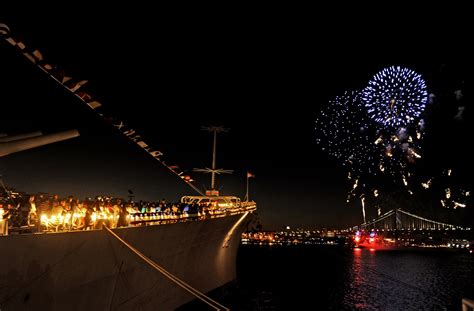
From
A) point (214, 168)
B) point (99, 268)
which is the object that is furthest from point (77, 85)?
point (214, 168)

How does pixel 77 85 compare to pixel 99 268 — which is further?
pixel 99 268

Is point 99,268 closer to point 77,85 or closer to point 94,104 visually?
point 94,104

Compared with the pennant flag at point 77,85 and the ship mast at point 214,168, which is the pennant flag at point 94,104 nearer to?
the pennant flag at point 77,85

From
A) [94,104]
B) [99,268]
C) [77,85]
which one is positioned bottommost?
[99,268]

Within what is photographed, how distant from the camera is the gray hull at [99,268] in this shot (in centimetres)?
866

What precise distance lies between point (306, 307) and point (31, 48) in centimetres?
1976

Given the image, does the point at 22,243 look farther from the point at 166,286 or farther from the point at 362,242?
the point at 362,242

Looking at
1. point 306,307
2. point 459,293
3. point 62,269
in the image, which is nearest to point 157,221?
point 62,269

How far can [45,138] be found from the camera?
9148mm

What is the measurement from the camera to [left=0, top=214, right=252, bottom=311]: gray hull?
341 inches

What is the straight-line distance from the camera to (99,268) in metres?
11.3

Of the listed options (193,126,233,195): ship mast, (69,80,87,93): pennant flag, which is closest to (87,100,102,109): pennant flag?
(69,80,87,93): pennant flag

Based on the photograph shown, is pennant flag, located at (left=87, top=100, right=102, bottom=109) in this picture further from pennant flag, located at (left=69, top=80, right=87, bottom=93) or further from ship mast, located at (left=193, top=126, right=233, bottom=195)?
ship mast, located at (left=193, top=126, right=233, bottom=195)

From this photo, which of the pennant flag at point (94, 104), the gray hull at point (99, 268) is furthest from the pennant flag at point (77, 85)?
the gray hull at point (99, 268)
